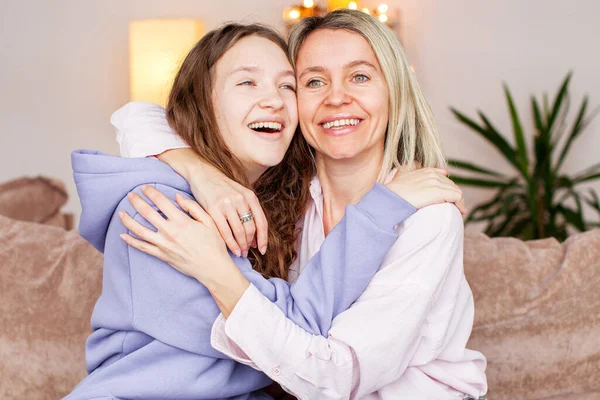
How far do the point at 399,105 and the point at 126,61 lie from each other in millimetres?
3010

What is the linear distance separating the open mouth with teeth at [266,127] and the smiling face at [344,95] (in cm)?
9

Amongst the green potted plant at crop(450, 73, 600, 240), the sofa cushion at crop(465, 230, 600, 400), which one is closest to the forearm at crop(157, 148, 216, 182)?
the sofa cushion at crop(465, 230, 600, 400)

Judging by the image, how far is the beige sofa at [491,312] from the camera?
1.85 metres

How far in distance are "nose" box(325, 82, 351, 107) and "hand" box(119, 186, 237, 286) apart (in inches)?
17.3

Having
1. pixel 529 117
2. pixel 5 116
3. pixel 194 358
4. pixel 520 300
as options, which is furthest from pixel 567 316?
pixel 5 116

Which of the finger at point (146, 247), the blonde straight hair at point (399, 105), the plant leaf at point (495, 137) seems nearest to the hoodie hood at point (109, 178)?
the finger at point (146, 247)

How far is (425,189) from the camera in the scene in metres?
1.50

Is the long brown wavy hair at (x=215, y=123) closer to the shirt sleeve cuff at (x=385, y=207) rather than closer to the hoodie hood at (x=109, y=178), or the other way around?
the hoodie hood at (x=109, y=178)

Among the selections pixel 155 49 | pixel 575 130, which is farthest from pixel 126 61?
pixel 575 130

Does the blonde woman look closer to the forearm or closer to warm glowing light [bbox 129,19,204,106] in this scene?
the forearm

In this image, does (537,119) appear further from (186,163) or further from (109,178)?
(109,178)

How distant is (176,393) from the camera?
1.41 m

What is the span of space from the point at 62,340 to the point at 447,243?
101cm

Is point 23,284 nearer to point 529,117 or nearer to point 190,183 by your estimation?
point 190,183
